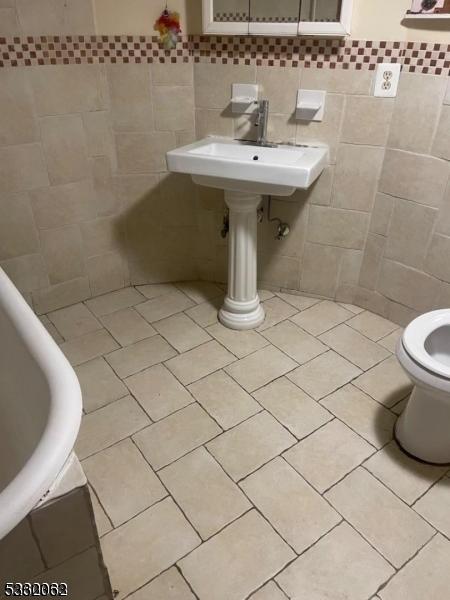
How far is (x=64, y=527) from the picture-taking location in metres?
0.89

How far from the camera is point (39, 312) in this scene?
2.30 metres

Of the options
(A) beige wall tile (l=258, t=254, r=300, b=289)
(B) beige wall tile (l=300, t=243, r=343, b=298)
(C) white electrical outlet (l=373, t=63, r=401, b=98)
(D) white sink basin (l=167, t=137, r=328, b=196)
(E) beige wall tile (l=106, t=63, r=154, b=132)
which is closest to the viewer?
(D) white sink basin (l=167, t=137, r=328, b=196)

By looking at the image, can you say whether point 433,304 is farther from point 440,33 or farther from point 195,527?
point 195,527

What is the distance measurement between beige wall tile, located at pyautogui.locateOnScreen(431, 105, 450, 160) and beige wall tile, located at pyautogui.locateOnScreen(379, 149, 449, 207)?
3 cm

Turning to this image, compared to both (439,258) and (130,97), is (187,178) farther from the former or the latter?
(439,258)

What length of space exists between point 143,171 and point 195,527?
5.37ft

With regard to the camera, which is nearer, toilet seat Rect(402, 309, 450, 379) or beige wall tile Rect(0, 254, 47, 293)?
toilet seat Rect(402, 309, 450, 379)

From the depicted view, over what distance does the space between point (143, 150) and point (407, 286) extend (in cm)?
143

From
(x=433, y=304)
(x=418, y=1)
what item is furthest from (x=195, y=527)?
(x=418, y=1)

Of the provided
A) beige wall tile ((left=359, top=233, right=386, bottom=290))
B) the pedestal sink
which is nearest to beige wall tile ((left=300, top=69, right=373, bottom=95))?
the pedestal sink

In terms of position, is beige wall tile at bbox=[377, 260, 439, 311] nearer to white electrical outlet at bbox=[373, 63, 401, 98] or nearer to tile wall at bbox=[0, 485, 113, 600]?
white electrical outlet at bbox=[373, 63, 401, 98]

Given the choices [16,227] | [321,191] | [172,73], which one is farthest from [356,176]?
[16,227]

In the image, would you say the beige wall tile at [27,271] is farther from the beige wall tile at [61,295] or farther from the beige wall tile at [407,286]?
the beige wall tile at [407,286]

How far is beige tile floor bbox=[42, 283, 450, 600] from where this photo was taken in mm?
1244
